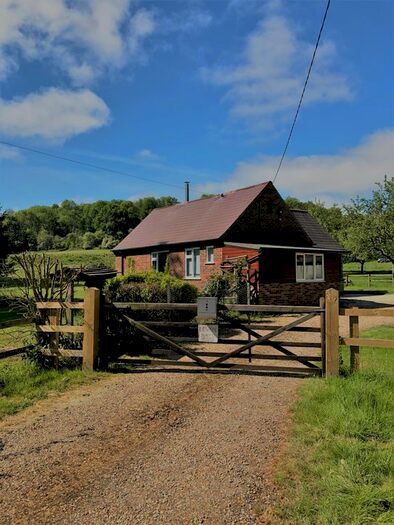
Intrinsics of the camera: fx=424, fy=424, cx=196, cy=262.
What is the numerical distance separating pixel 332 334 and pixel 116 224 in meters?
98.8

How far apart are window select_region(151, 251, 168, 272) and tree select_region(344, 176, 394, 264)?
58.1ft

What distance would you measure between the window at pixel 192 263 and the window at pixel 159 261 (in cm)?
268

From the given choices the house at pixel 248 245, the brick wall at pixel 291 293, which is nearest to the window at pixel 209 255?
the house at pixel 248 245

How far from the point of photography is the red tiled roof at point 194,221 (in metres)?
25.3

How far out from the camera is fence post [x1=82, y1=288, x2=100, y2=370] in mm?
7746

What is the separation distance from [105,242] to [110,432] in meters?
80.8

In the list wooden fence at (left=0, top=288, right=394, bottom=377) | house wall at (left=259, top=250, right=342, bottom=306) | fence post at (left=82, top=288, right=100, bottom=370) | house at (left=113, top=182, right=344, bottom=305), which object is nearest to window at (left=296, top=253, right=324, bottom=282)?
house at (left=113, top=182, right=344, bottom=305)

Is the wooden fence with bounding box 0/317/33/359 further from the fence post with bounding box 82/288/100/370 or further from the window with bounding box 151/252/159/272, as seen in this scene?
the window with bounding box 151/252/159/272

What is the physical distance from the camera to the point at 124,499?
11.4 ft

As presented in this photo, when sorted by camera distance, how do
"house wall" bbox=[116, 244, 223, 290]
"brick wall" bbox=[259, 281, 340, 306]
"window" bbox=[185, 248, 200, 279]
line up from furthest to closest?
"window" bbox=[185, 248, 200, 279]
"house wall" bbox=[116, 244, 223, 290]
"brick wall" bbox=[259, 281, 340, 306]

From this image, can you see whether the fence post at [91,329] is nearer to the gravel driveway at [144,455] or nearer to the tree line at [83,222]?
the gravel driveway at [144,455]

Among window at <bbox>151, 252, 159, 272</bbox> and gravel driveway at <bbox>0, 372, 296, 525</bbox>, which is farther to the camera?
window at <bbox>151, 252, 159, 272</bbox>

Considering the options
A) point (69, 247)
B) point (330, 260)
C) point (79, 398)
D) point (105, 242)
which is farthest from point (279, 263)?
point (69, 247)

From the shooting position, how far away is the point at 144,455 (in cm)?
432
